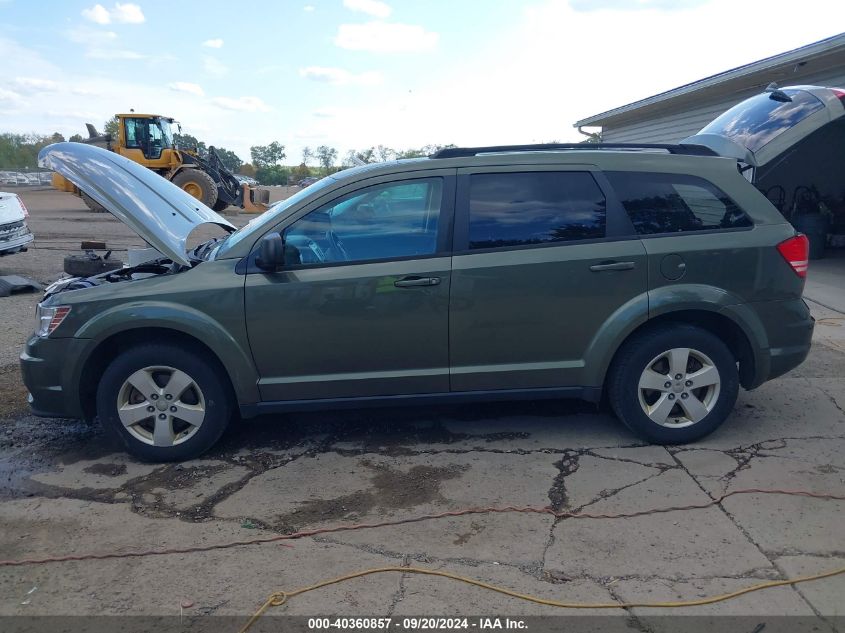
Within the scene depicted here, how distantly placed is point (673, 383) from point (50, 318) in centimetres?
392

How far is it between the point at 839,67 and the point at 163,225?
36.5 feet

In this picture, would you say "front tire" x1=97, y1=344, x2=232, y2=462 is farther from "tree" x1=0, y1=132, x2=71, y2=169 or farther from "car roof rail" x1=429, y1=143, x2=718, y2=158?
"tree" x1=0, y1=132, x2=71, y2=169

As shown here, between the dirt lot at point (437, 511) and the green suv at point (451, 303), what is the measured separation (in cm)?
36

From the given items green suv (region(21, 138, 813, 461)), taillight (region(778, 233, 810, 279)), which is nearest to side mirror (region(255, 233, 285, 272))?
green suv (region(21, 138, 813, 461))

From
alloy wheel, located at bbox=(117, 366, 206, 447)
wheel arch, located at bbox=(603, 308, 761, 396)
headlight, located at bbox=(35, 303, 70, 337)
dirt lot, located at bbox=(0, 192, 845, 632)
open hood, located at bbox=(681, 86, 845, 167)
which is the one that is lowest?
dirt lot, located at bbox=(0, 192, 845, 632)

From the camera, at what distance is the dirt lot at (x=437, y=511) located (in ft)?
9.23

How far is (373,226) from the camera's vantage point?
4047 millimetres

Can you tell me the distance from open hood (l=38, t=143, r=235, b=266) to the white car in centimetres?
640

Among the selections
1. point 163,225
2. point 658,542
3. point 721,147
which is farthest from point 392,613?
point 721,147

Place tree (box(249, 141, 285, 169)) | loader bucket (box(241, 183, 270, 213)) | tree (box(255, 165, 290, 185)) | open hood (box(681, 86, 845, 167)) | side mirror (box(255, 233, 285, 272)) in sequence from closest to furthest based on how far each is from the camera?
1. side mirror (box(255, 233, 285, 272))
2. open hood (box(681, 86, 845, 167))
3. loader bucket (box(241, 183, 270, 213))
4. tree (box(255, 165, 290, 185))
5. tree (box(249, 141, 285, 169))

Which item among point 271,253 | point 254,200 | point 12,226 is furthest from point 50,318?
point 254,200

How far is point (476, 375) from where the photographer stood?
13.4 ft

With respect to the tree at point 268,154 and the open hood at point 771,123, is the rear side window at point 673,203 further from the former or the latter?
the tree at point 268,154

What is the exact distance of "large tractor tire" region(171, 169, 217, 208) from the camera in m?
20.3
